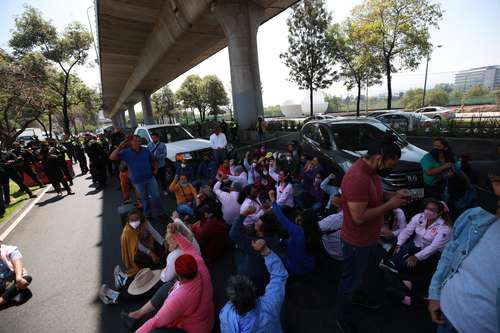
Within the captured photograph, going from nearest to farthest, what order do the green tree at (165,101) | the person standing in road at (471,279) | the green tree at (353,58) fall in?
the person standing in road at (471,279) < the green tree at (353,58) < the green tree at (165,101)

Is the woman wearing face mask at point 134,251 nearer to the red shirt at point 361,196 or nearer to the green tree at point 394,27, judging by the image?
the red shirt at point 361,196

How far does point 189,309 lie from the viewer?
6.85 feet

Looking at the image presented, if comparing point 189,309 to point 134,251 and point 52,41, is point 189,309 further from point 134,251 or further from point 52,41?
point 52,41

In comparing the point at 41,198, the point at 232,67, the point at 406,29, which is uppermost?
the point at 406,29

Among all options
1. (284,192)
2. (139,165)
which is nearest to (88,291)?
(139,165)

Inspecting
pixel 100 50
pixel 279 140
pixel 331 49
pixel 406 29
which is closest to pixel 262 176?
pixel 279 140

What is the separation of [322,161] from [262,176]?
63.1 inches

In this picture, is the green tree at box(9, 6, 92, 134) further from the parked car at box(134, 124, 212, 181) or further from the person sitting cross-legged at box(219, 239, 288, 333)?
the person sitting cross-legged at box(219, 239, 288, 333)

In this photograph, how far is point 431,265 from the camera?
3.10 m

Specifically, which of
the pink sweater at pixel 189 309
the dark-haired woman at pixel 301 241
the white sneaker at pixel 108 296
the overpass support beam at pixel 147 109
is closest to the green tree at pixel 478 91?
the dark-haired woman at pixel 301 241

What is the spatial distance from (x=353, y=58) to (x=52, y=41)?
2786 centimetres

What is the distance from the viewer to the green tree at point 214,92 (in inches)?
1885

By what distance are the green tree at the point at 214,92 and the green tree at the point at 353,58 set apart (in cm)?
2903

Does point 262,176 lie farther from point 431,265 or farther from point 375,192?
point 375,192
